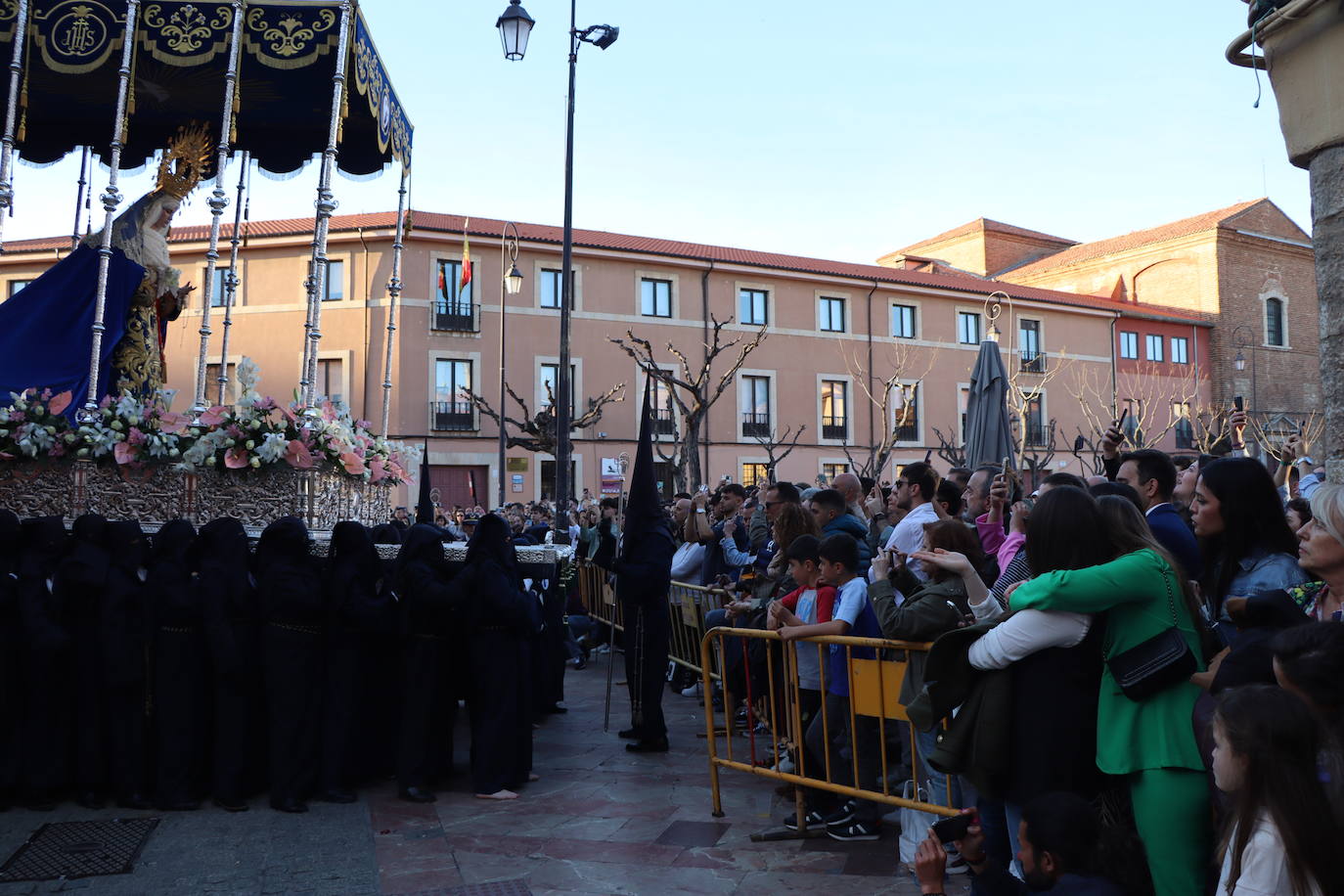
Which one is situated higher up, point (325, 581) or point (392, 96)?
point (392, 96)

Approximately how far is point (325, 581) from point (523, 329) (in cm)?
2943

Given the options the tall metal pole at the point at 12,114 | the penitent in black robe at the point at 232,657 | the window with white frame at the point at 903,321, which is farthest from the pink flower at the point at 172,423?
the window with white frame at the point at 903,321

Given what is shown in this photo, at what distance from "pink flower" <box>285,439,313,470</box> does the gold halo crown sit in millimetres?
3330

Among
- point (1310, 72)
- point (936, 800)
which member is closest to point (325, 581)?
point (936, 800)

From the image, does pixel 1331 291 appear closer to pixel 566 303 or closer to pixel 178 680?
pixel 178 680

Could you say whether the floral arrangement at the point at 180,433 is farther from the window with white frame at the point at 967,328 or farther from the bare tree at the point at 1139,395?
the bare tree at the point at 1139,395

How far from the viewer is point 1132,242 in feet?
169

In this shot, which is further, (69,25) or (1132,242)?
(1132,242)

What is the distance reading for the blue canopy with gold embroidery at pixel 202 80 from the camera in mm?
8805

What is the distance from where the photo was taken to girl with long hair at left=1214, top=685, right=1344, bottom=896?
98.3 inches

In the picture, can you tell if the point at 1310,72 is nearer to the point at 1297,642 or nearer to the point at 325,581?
the point at 1297,642

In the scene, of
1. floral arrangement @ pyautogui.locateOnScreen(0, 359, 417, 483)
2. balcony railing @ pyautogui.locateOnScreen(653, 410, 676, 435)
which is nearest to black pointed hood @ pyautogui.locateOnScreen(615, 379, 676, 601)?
floral arrangement @ pyautogui.locateOnScreen(0, 359, 417, 483)

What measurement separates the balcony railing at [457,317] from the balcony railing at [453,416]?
238 centimetres

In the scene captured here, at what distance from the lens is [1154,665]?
353 centimetres
